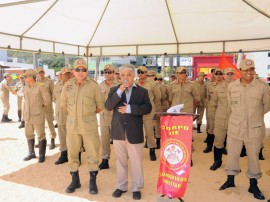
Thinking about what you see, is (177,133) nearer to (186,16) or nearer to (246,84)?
(246,84)

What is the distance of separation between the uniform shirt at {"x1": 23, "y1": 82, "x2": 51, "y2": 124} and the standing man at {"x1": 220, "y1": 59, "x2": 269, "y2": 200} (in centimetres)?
362

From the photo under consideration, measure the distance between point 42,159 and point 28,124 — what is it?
795 mm

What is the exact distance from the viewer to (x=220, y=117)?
516 centimetres

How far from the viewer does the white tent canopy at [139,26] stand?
19.3 feet

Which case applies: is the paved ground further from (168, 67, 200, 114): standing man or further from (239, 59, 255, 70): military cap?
(239, 59, 255, 70): military cap

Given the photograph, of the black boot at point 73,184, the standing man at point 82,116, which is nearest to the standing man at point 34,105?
the standing man at point 82,116

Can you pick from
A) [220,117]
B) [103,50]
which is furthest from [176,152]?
[103,50]

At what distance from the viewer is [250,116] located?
3775mm

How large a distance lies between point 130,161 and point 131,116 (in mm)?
651

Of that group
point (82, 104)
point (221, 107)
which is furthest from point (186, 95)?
point (82, 104)

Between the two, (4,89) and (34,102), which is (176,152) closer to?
(34,102)

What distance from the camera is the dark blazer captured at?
3.59 meters

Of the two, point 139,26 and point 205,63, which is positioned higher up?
point 205,63

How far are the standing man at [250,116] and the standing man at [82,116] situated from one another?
2.03m
